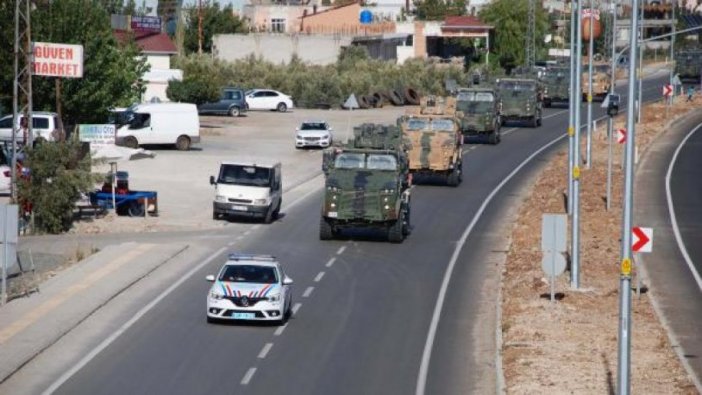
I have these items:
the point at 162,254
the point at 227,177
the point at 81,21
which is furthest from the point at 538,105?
the point at 162,254

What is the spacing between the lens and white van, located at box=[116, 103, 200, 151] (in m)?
69.8

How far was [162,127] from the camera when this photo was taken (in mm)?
70250

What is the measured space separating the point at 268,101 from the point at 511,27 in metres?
48.3

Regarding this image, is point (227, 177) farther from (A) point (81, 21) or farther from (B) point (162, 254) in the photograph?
(A) point (81, 21)

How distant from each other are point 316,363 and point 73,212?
75.8 ft

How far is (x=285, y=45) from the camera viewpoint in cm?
12688

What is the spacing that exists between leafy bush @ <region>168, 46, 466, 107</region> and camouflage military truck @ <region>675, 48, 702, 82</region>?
17.9 meters

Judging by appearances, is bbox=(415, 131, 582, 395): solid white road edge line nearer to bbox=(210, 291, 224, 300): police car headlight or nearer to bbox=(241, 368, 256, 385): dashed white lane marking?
bbox=(241, 368, 256, 385): dashed white lane marking

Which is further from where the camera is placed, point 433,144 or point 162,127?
point 162,127

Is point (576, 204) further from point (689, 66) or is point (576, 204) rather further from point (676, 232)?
point (689, 66)

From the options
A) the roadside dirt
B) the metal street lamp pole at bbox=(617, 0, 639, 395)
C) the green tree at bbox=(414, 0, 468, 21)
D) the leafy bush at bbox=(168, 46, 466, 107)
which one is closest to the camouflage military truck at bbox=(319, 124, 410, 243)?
the roadside dirt

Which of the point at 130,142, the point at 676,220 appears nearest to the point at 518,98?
the point at 130,142

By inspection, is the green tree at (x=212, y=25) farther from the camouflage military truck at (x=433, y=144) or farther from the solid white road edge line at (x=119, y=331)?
the solid white road edge line at (x=119, y=331)

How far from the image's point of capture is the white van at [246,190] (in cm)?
4775
